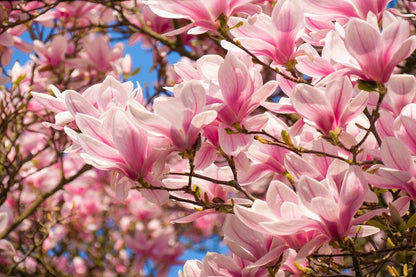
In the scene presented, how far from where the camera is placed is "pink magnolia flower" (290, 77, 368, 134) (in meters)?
1.40

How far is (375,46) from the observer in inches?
52.4

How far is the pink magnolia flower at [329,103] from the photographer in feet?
4.59

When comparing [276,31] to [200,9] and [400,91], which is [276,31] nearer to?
[200,9]

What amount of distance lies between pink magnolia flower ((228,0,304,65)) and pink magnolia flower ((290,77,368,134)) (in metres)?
0.24

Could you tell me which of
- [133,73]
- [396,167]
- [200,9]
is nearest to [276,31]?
[200,9]

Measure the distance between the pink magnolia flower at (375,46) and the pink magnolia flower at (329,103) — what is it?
6 cm

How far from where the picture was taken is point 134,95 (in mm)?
1653

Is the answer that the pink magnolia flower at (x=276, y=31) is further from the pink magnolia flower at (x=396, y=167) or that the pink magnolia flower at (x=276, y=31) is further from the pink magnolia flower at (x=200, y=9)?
the pink magnolia flower at (x=396, y=167)

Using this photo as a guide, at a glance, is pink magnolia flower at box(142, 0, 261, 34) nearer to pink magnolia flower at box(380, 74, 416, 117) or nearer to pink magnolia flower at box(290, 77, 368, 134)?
pink magnolia flower at box(290, 77, 368, 134)

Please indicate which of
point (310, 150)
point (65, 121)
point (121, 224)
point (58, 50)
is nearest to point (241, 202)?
point (310, 150)

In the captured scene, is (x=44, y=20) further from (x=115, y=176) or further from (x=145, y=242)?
(x=115, y=176)

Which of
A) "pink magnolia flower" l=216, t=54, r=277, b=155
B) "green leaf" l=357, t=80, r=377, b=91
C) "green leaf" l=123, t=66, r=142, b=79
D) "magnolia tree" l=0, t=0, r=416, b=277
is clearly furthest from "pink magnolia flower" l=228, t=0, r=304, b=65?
"green leaf" l=123, t=66, r=142, b=79

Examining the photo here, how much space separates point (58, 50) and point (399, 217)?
10.1 feet

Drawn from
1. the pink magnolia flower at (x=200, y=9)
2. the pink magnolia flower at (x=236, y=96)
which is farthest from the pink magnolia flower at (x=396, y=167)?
the pink magnolia flower at (x=200, y=9)
